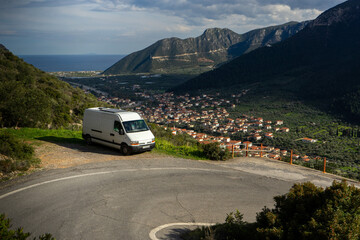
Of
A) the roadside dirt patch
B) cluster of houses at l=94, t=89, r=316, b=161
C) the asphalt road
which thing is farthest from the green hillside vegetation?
cluster of houses at l=94, t=89, r=316, b=161

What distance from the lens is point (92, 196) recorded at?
8.95 meters

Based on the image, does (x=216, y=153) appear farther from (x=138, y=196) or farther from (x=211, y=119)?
(x=211, y=119)

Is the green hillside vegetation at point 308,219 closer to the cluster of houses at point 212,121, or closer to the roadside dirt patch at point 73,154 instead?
the roadside dirt patch at point 73,154

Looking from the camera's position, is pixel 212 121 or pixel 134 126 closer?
pixel 134 126

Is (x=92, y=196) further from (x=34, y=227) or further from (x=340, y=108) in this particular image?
(x=340, y=108)

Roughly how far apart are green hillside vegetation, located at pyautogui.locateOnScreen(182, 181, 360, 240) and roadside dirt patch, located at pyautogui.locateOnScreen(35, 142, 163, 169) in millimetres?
7993

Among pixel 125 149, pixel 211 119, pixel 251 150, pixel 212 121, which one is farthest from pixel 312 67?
pixel 125 149

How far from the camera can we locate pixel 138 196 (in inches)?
Answer: 360

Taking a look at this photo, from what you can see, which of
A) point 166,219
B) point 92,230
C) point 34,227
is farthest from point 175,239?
point 34,227

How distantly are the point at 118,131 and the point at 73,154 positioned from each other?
2424 mm

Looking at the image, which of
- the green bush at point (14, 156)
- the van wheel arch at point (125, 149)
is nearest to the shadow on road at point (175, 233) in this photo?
the green bush at point (14, 156)

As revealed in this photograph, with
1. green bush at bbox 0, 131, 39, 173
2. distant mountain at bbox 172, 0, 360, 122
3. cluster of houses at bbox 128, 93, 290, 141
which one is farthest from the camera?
distant mountain at bbox 172, 0, 360, 122

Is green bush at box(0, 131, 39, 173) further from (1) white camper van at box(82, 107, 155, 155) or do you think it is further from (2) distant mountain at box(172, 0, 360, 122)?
(2) distant mountain at box(172, 0, 360, 122)

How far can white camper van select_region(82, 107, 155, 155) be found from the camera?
13945 mm
